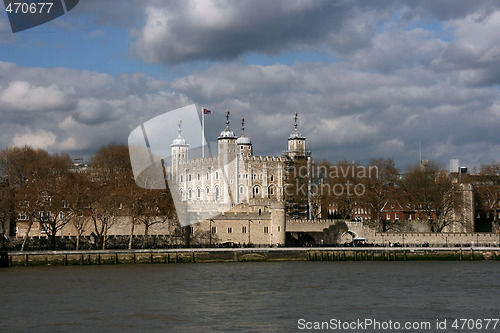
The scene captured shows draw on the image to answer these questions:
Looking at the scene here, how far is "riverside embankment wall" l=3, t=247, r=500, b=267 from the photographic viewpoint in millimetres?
59188

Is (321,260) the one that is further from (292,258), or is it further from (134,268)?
(134,268)

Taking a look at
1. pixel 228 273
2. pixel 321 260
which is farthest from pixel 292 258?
pixel 228 273

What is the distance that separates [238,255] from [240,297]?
76.7 ft

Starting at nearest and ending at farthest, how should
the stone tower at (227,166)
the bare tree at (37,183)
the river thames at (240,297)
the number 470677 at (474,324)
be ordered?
the number 470677 at (474,324) < the river thames at (240,297) < the bare tree at (37,183) < the stone tower at (227,166)

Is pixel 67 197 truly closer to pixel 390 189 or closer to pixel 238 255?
pixel 238 255

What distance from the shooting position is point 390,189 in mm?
74500

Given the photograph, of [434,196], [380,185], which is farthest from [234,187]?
[434,196]

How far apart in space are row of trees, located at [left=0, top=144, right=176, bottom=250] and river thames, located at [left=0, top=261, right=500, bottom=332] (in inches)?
358

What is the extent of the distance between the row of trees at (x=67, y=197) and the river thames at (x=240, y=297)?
9.10 metres

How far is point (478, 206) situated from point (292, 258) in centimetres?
2791

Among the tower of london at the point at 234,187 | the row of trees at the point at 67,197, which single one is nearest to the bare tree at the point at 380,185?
the tower of london at the point at 234,187

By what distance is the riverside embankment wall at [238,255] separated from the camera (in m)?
59.2

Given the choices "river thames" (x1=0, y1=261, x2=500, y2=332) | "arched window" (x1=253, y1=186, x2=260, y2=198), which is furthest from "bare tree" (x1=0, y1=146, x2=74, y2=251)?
"arched window" (x1=253, y1=186, x2=260, y2=198)

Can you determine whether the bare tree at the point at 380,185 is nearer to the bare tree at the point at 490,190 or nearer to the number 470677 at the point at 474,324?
the bare tree at the point at 490,190
